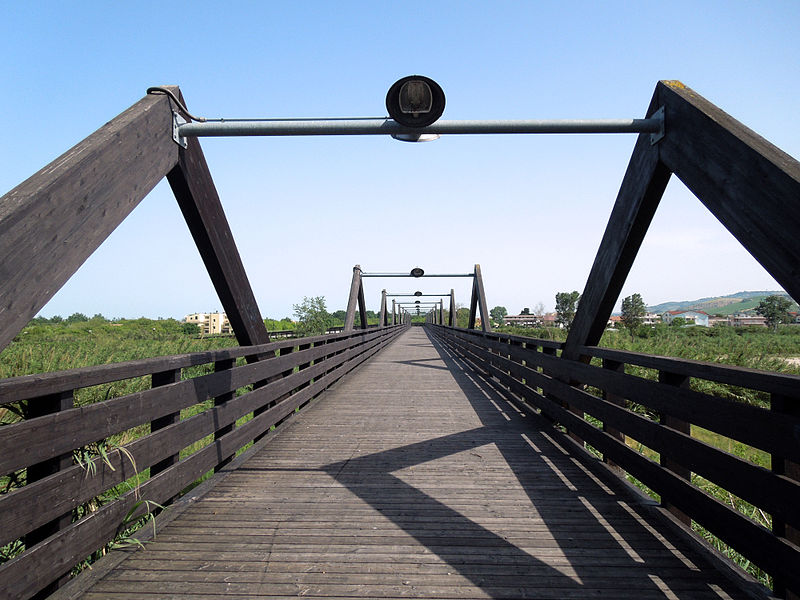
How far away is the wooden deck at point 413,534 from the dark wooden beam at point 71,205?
1401 mm

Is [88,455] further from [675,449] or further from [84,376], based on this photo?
[675,449]

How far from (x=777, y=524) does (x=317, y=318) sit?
3475 centimetres

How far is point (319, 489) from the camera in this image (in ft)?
11.9

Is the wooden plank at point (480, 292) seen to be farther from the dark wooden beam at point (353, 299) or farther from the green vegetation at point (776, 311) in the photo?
the green vegetation at point (776, 311)

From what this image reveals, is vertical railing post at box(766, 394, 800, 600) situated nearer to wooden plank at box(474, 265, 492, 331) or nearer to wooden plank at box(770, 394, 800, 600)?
wooden plank at box(770, 394, 800, 600)

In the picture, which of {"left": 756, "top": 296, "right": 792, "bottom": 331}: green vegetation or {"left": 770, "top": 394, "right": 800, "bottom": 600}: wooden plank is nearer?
{"left": 770, "top": 394, "right": 800, "bottom": 600}: wooden plank

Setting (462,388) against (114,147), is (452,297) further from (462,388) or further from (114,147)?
(114,147)

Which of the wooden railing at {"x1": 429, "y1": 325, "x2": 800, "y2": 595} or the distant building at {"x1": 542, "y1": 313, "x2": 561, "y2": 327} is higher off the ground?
the distant building at {"x1": 542, "y1": 313, "x2": 561, "y2": 327}

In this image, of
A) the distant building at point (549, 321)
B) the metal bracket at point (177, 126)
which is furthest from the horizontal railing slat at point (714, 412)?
the distant building at point (549, 321)

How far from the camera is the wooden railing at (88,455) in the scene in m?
1.92

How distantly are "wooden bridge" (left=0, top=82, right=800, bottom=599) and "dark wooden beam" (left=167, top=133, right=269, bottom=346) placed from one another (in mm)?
21

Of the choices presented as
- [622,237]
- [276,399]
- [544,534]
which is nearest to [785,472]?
[544,534]

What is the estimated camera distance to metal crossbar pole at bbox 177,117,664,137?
11.5 ft

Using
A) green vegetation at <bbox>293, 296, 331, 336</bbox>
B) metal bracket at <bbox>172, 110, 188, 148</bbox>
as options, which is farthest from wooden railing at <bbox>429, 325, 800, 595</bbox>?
green vegetation at <bbox>293, 296, 331, 336</bbox>
